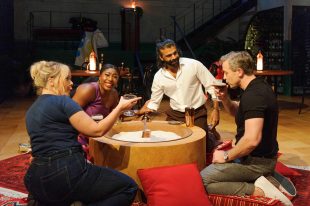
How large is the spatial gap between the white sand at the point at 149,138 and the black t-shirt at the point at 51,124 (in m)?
0.90

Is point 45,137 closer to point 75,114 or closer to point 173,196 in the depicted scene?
point 75,114

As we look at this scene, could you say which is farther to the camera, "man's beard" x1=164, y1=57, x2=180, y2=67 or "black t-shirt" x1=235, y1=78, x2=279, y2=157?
"man's beard" x1=164, y1=57, x2=180, y2=67

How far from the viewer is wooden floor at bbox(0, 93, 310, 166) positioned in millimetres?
4680

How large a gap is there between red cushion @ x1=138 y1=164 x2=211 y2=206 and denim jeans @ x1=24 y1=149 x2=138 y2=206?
37cm

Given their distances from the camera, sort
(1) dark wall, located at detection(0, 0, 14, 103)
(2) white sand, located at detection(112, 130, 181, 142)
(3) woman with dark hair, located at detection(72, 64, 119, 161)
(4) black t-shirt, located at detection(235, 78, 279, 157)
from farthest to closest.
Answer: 1. (1) dark wall, located at detection(0, 0, 14, 103)
2. (3) woman with dark hair, located at detection(72, 64, 119, 161)
3. (2) white sand, located at detection(112, 130, 181, 142)
4. (4) black t-shirt, located at detection(235, 78, 279, 157)

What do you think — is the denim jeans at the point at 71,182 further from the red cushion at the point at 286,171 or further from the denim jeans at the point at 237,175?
the red cushion at the point at 286,171

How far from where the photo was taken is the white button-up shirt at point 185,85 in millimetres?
4055

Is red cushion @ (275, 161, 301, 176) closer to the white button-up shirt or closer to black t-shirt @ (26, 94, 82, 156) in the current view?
the white button-up shirt

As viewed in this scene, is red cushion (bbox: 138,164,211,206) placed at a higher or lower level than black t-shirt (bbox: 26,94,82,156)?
lower

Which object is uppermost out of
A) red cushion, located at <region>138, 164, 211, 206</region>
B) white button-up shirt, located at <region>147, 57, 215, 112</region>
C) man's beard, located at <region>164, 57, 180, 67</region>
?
man's beard, located at <region>164, 57, 180, 67</region>

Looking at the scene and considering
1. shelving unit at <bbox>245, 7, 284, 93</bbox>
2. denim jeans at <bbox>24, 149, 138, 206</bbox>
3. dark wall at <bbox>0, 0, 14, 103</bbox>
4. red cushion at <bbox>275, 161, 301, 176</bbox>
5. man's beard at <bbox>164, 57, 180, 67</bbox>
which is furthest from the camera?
shelving unit at <bbox>245, 7, 284, 93</bbox>

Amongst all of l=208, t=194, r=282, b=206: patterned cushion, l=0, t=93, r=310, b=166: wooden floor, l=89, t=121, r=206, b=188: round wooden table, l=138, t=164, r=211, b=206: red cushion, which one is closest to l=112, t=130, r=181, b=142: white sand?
l=89, t=121, r=206, b=188: round wooden table

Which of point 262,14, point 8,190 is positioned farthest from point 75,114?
point 262,14

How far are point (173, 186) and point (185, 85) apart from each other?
4.73 ft
